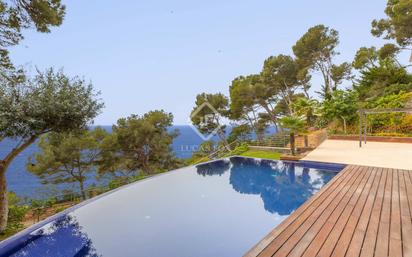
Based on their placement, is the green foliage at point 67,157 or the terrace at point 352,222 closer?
the terrace at point 352,222

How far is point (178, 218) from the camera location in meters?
5.49

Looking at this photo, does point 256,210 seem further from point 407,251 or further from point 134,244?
point 407,251

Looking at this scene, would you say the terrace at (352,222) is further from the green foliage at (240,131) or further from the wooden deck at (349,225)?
the green foliage at (240,131)

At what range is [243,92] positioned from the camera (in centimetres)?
2016

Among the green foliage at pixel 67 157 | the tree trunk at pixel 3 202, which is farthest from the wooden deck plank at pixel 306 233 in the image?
the green foliage at pixel 67 157

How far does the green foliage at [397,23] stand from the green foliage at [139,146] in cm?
1797

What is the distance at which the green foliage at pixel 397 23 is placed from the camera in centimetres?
1614

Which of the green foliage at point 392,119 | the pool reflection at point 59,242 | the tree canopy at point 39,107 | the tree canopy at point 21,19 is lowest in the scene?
the pool reflection at point 59,242

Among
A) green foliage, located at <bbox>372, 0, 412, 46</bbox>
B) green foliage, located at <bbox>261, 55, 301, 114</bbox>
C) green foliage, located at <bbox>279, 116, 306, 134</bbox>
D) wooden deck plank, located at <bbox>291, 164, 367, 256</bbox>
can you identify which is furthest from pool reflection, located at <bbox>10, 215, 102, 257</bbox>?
green foliage, located at <bbox>372, 0, 412, 46</bbox>

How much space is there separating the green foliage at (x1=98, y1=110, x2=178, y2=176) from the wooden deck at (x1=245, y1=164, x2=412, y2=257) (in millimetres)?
14384

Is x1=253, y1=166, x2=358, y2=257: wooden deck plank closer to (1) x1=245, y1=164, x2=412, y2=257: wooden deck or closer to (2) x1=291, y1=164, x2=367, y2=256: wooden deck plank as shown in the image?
(1) x1=245, y1=164, x2=412, y2=257: wooden deck

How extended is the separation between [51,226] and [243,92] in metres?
17.1

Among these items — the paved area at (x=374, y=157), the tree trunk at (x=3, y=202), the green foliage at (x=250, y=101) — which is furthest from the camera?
the green foliage at (x=250, y=101)

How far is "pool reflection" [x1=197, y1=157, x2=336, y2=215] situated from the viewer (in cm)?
635
